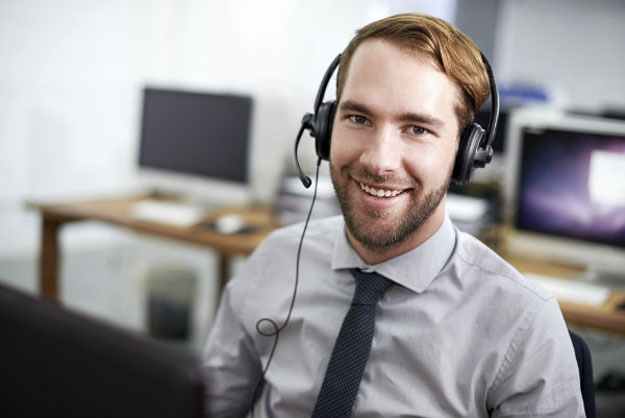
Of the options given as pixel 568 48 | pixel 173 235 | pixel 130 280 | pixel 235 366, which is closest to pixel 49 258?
pixel 173 235

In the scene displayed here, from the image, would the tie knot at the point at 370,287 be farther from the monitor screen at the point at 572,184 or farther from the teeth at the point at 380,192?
the monitor screen at the point at 572,184

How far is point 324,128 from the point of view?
1279 millimetres

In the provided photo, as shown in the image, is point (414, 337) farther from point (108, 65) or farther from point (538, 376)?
point (108, 65)

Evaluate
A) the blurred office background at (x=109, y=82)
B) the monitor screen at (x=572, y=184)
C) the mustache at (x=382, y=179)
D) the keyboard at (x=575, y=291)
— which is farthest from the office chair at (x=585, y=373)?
the blurred office background at (x=109, y=82)

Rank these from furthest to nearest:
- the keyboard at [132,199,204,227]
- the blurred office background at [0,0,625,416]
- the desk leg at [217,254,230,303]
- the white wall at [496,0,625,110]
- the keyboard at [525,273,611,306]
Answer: the white wall at [496,0,625,110], the blurred office background at [0,0,625,416], the desk leg at [217,254,230,303], the keyboard at [132,199,204,227], the keyboard at [525,273,611,306]

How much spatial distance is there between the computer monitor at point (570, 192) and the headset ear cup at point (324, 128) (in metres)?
1.29

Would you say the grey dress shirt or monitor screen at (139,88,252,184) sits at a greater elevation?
monitor screen at (139,88,252,184)

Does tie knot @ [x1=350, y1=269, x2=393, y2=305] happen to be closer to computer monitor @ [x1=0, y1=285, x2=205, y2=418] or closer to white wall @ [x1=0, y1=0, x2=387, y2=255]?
computer monitor @ [x1=0, y1=285, x2=205, y2=418]

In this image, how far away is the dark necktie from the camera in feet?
3.51

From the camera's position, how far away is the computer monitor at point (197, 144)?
9.46 ft

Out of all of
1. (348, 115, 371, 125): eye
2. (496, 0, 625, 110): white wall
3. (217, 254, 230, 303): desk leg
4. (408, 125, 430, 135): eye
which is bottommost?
(217, 254, 230, 303): desk leg

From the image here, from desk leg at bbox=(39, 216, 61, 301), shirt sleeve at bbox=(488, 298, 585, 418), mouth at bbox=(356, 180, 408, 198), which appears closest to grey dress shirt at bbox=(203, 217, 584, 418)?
shirt sleeve at bbox=(488, 298, 585, 418)

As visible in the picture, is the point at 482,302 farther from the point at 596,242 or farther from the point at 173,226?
the point at 173,226

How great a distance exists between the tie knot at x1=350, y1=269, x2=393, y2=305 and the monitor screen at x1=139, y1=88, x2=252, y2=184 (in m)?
1.77
